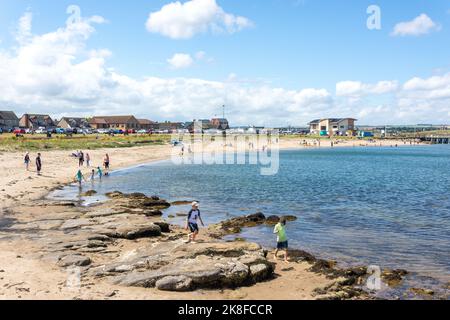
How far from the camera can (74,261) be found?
1633 centimetres

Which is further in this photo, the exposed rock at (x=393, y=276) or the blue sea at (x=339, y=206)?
the blue sea at (x=339, y=206)

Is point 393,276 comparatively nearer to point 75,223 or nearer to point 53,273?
point 53,273

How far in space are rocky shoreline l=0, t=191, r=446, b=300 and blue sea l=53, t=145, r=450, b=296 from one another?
246cm

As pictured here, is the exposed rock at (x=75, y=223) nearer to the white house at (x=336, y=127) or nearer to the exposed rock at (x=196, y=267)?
the exposed rock at (x=196, y=267)

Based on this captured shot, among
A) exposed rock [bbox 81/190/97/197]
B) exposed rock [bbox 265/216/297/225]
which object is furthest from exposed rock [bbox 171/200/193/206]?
exposed rock [bbox 265/216/297/225]

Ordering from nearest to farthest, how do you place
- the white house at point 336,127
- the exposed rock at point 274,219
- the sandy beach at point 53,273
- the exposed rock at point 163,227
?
the sandy beach at point 53,273
the exposed rock at point 163,227
the exposed rock at point 274,219
the white house at point 336,127

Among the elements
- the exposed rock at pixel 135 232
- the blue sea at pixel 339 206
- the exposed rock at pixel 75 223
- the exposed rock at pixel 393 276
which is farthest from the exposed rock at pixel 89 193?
the exposed rock at pixel 393 276

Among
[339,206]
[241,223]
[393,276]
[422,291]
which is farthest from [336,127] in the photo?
[422,291]

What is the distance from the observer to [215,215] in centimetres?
2938

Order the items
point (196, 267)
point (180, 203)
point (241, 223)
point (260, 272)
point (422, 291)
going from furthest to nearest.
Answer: point (180, 203) → point (241, 223) → point (260, 272) → point (422, 291) → point (196, 267)

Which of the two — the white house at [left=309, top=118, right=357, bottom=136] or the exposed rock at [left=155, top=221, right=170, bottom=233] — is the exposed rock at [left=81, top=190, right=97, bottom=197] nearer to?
the exposed rock at [left=155, top=221, right=170, bottom=233]

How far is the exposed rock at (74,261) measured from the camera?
1611 cm

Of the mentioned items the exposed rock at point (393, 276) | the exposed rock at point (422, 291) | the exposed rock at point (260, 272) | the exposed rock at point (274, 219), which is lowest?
the exposed rock at point (422, 291)

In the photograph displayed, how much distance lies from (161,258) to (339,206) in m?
21.6
